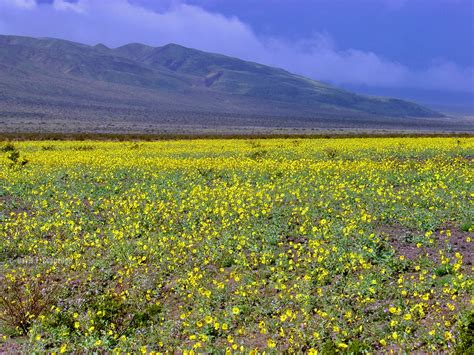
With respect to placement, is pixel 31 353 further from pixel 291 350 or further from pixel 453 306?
pixel 453 306

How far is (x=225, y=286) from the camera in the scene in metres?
10.1

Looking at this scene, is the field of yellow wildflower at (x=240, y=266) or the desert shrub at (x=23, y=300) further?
the desert shrub at (x=23, y=300)

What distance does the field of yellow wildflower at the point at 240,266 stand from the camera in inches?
326

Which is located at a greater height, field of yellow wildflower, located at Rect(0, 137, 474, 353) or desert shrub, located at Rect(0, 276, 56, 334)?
field of yellow wildflower, located at Rect(0, 137, 474, 353)

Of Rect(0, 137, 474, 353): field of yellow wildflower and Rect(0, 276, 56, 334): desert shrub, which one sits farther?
Rect(0, 276, 56, 334): desert shrub

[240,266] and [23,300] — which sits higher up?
[240,266]

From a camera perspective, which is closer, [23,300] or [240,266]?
[23,300]

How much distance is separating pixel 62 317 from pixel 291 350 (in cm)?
399

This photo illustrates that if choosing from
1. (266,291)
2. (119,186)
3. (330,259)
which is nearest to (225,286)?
(266,291)

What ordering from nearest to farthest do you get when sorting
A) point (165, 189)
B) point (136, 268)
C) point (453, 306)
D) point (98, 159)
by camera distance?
point (453, 306) → point (136, 268) → point (165, 189) → point (98, 159)

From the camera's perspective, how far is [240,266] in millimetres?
10844

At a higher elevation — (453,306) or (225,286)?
(453,306)

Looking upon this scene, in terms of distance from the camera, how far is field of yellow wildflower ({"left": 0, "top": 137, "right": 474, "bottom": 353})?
8.29 metres

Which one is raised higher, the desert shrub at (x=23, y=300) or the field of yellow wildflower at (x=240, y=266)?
the field of yellow wildflower at (x=240, y=266)
